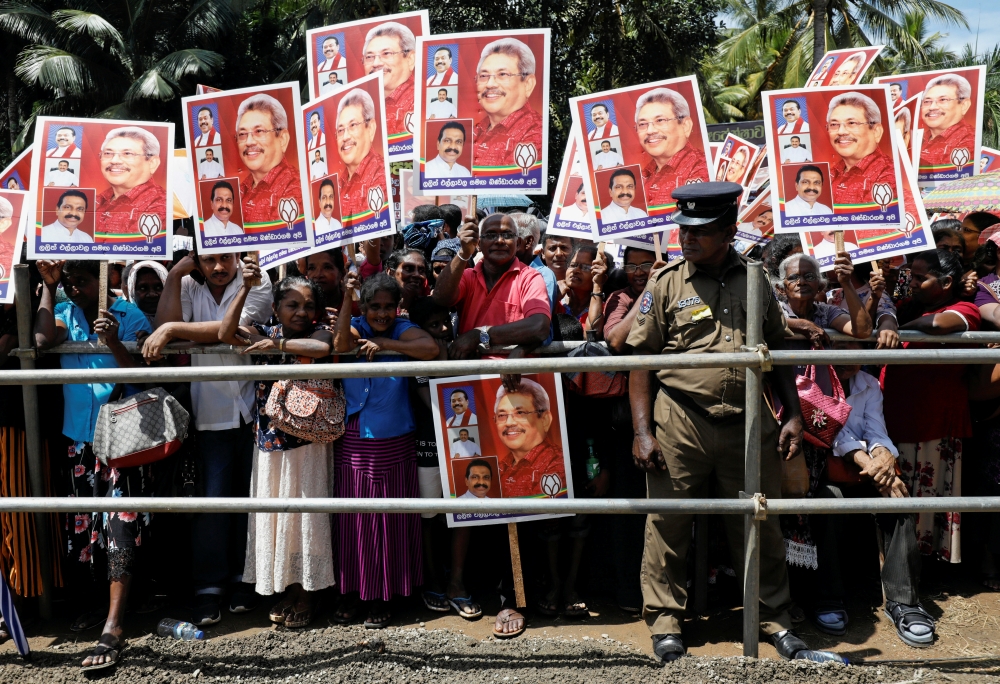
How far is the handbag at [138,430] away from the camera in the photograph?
169 inches

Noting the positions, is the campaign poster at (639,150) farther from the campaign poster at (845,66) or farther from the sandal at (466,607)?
the campaign poster at (845,66)

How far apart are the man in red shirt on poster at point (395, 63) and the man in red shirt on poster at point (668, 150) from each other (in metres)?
1.67

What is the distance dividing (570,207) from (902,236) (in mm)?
1804

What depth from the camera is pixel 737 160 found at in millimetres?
6809

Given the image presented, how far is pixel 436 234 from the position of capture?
570 cm

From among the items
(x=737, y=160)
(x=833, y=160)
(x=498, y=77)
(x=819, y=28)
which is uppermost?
(x=819, y=28)

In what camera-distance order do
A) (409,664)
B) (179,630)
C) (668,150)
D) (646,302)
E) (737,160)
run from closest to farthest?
(409,664) → (646,302) → (179,630) → (668,150) → (737,160)

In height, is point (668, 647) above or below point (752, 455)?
below

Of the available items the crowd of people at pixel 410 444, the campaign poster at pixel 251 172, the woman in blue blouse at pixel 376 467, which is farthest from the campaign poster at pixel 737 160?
the campaign poster at pixel 251 172

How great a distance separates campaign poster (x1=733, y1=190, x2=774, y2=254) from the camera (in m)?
6.32

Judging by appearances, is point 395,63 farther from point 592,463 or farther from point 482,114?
point 592,463

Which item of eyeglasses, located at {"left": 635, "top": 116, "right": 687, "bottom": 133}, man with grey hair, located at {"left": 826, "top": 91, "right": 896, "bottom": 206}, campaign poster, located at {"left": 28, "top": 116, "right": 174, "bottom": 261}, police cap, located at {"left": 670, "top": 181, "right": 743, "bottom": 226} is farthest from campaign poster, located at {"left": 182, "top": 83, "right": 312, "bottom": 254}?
man with grey hair, located at {"left": 826, "top": 91, "right": 896, "bottom": 206}

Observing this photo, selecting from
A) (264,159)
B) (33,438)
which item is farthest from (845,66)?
(33,438)

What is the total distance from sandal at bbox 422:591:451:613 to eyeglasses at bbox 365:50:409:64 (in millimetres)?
3215
